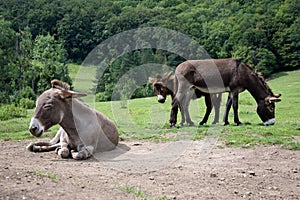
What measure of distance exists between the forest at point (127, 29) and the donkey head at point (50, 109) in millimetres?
26507

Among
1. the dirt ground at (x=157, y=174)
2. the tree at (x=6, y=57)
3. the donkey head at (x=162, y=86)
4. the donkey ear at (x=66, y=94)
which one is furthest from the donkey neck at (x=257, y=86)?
the tree at (x=6, y=57)

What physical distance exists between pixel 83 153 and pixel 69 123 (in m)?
0.73

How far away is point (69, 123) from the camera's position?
821cm

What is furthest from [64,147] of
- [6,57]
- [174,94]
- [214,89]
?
[6,57]

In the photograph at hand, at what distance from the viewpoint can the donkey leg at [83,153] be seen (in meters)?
7.92

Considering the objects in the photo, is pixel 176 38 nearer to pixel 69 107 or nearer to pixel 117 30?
pixel 117 30

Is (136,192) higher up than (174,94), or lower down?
lower down

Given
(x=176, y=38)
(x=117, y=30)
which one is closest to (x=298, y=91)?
(x=176, y=38)

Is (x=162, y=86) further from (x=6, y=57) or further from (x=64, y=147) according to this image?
(x=6, y=57)

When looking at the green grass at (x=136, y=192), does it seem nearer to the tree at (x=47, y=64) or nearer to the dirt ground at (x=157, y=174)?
the dirt ground at (x=157, y=174)

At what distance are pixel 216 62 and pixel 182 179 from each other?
8.61 meters

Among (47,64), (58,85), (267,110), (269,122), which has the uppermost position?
(58,85)

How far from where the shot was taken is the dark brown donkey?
552 inches

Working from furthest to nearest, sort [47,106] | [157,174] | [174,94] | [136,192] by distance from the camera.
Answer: [174,94] → [47,106] → [157,174] → [136,192]
